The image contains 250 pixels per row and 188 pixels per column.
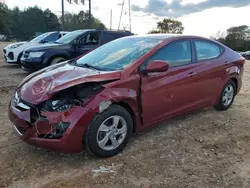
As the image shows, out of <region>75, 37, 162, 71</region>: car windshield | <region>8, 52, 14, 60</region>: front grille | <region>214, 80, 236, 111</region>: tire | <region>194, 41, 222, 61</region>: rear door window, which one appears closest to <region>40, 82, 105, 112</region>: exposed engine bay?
<region>75, 37, 162, 71</region>: car windshield

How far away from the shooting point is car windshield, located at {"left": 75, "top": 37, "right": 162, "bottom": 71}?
369 centimetres

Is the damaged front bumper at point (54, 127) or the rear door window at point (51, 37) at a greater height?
the rear door window at point (51, 37)

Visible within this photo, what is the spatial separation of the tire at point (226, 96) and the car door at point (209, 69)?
0.23 m

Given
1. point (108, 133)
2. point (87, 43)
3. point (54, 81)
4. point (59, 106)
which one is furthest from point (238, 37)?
point (59, 106)

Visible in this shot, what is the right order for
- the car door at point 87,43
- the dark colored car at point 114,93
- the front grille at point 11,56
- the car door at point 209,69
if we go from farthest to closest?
the front grille at point 11,56 → the car door at point 87,43 → the car door at point 209,69 → the dark colored car at point 114,93

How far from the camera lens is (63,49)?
847 centimetres

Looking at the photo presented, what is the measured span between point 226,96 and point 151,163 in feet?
8.73

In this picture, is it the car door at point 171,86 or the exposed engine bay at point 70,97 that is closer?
the exposed engine bay at point 70,97

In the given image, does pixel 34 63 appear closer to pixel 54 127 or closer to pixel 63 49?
pixel 63 49

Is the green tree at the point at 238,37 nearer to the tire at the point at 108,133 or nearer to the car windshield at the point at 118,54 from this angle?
the car windshield at the point at 118,54

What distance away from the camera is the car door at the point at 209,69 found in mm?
4406

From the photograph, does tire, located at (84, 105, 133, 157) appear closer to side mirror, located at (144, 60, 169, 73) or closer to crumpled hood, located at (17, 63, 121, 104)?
crumpled hood, located at (17, 63, 121, 104)

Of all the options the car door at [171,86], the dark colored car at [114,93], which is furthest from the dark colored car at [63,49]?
the car door at [171,86]

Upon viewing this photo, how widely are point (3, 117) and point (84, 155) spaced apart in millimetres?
2095
